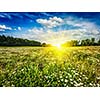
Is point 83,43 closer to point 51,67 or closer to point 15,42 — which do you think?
point 51,67

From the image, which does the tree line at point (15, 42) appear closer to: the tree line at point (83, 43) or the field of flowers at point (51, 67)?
the field of flowers at point (51, 67)

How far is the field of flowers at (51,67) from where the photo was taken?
2660 millimetres

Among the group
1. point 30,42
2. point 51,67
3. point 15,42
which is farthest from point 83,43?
point 15,42

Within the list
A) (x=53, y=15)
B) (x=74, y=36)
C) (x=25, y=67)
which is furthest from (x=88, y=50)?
(x=25, y=67)

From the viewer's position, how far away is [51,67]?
8.82ft

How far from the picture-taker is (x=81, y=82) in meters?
2.64

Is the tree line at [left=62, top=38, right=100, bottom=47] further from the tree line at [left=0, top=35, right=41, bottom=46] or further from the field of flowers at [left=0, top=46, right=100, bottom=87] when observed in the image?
the tree line at [left=0, top=35, right=41, bottom=46]

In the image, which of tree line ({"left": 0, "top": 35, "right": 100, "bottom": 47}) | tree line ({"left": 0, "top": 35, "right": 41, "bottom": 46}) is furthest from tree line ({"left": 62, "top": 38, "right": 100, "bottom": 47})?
tree line ({"left": 0, "top": 35, "right": 41, "bottom": 46})

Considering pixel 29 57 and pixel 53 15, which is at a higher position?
pixel 53 15

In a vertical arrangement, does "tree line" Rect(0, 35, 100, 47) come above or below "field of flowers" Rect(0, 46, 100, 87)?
above

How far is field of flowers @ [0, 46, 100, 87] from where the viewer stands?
2660 millimetres
